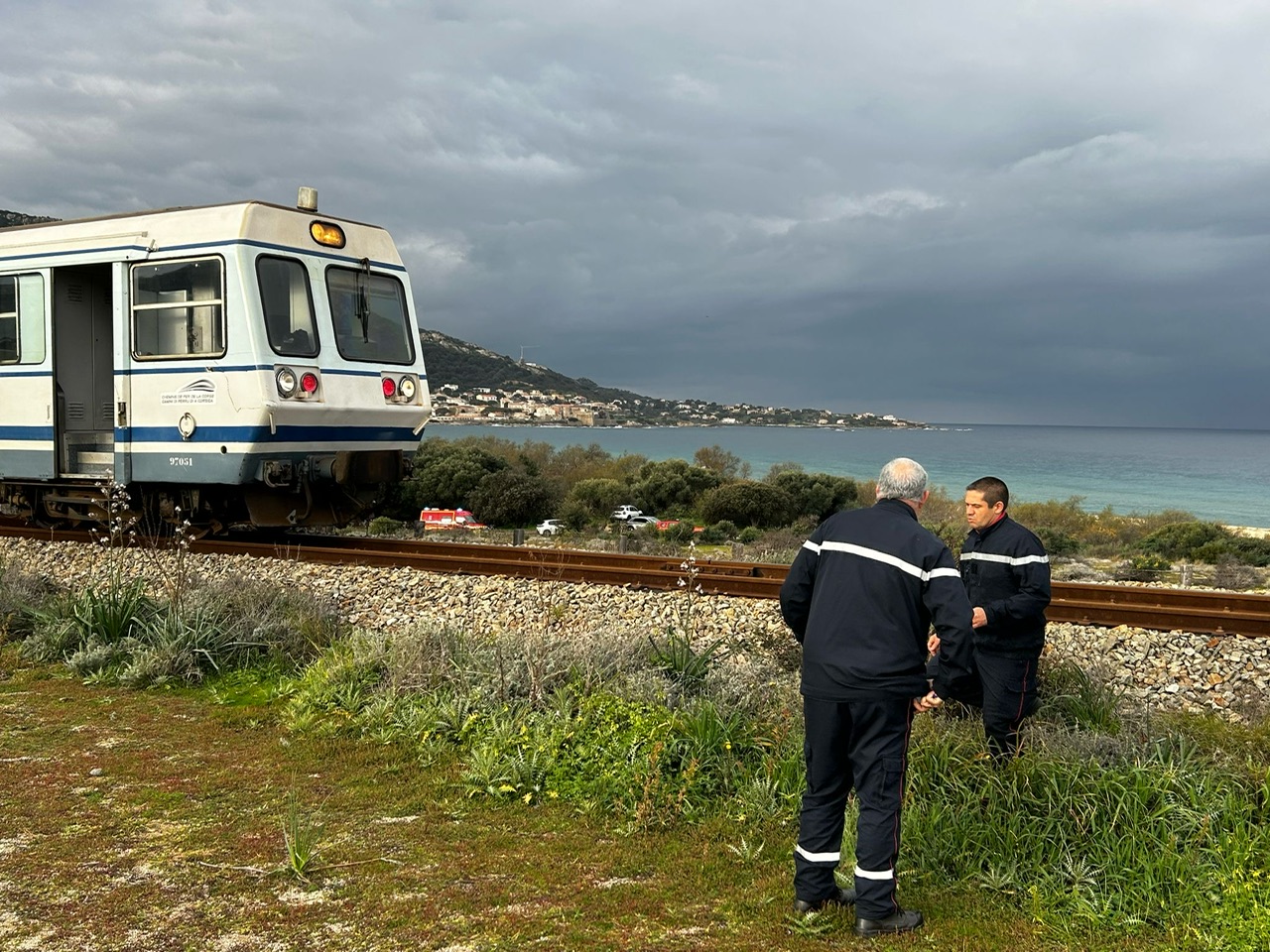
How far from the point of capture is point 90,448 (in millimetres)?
12094

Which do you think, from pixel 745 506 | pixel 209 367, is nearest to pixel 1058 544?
pixel 745 506

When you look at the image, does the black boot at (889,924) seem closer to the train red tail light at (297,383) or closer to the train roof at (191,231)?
the train red tail light at (297,383)

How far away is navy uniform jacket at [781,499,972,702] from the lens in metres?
4.02

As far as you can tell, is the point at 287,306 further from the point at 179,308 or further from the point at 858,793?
the point at 858,793

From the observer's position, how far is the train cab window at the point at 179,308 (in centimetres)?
1043

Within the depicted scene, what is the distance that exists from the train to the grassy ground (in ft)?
17.0

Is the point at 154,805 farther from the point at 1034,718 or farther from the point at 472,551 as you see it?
the point at 472,551

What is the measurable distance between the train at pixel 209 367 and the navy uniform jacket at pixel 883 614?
25.1 ft

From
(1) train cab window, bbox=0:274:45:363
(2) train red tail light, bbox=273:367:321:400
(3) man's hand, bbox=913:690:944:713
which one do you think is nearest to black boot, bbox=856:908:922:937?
(3) man's hand, bbox=913:690:944:713

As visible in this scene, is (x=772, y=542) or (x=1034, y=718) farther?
(x=772, y=542)

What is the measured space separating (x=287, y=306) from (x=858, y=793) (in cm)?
848

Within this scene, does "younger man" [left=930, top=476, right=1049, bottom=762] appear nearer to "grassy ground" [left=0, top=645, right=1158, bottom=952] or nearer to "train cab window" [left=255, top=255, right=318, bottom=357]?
"grassy ground" [left=0, top=645, right=1158, bottom=952]

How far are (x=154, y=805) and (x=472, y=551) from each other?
6612 millimetres

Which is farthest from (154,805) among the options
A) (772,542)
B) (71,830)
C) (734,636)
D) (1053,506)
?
(1053,506)
